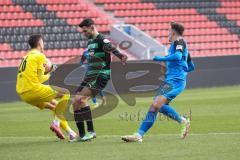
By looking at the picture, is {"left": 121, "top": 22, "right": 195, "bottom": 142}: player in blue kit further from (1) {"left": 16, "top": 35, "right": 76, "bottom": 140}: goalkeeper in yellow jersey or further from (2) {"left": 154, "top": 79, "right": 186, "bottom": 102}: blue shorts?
(1) {"left": 16, "top": 35, "right": 76, "bottom": 140}: goalkeeper in yellow jersey

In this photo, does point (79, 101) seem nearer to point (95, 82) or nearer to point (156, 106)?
point (95, 82)

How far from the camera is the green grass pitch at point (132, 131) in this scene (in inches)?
370

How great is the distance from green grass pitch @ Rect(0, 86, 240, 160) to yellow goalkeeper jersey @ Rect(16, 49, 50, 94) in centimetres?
96

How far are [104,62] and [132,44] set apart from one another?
19.2 metres

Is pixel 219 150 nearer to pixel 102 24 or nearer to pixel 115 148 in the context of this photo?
pixel 115 148

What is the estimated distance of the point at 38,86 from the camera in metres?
11.5

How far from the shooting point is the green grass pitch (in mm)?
9406

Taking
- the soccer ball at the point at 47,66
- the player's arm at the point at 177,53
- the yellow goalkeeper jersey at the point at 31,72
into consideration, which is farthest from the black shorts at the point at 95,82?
the player's arm at the point at 177,53

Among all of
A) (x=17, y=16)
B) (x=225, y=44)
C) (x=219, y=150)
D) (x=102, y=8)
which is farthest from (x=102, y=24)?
(x=219, y=150)

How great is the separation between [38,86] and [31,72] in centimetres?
27

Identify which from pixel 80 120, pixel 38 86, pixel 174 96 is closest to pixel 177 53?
pixel 174 96

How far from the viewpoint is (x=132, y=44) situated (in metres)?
30.9

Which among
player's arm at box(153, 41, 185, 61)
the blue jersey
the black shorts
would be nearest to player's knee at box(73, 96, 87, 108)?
the black shorts

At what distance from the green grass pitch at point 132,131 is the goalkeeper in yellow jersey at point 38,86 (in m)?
0.55
